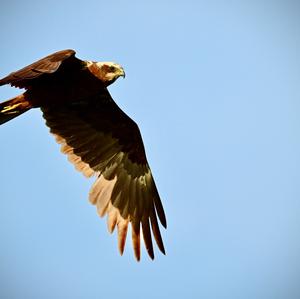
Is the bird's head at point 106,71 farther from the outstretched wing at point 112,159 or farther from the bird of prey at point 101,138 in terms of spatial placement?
the outstretched wing at point 112,159

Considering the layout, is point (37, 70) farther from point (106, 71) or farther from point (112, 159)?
point (112, 159)

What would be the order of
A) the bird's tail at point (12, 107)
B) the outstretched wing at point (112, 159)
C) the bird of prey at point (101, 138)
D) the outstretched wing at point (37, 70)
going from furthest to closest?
the outstretched wing at point (112, 159)
the bird of prey at point (101, 138)
the bird's tail at point (12, 107)
the outstretched wing at point (37, 70)

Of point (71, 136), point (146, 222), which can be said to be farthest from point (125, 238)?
point (71, 136)

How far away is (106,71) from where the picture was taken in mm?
10242

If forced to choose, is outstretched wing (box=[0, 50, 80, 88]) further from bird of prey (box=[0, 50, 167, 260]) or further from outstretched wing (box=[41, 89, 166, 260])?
outstretched wing (box=[41, 89, 166, 260])

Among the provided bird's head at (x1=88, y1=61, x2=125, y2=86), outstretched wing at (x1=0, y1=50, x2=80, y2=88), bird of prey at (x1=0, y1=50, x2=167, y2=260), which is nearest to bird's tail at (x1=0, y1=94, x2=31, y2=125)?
bird of prey at (x1=0, y1=50, x2=167, y2=260)

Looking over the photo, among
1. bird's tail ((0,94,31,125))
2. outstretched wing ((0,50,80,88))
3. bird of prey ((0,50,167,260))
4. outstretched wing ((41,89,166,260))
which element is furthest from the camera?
outstretched wing ((41,89,166,260))

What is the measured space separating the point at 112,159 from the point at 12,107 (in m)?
2.33

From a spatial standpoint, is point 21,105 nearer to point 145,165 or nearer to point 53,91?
point 53,91

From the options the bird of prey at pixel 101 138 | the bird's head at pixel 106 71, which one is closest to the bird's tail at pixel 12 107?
the bird of prey at pixel 101 138

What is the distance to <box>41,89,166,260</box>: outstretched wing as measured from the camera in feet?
36.5

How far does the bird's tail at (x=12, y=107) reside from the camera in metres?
10.0

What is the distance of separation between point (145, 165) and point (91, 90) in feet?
7.22

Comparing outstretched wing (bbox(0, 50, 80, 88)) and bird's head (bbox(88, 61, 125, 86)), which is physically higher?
bird's head (bbox(88, 61, 125, 86))
